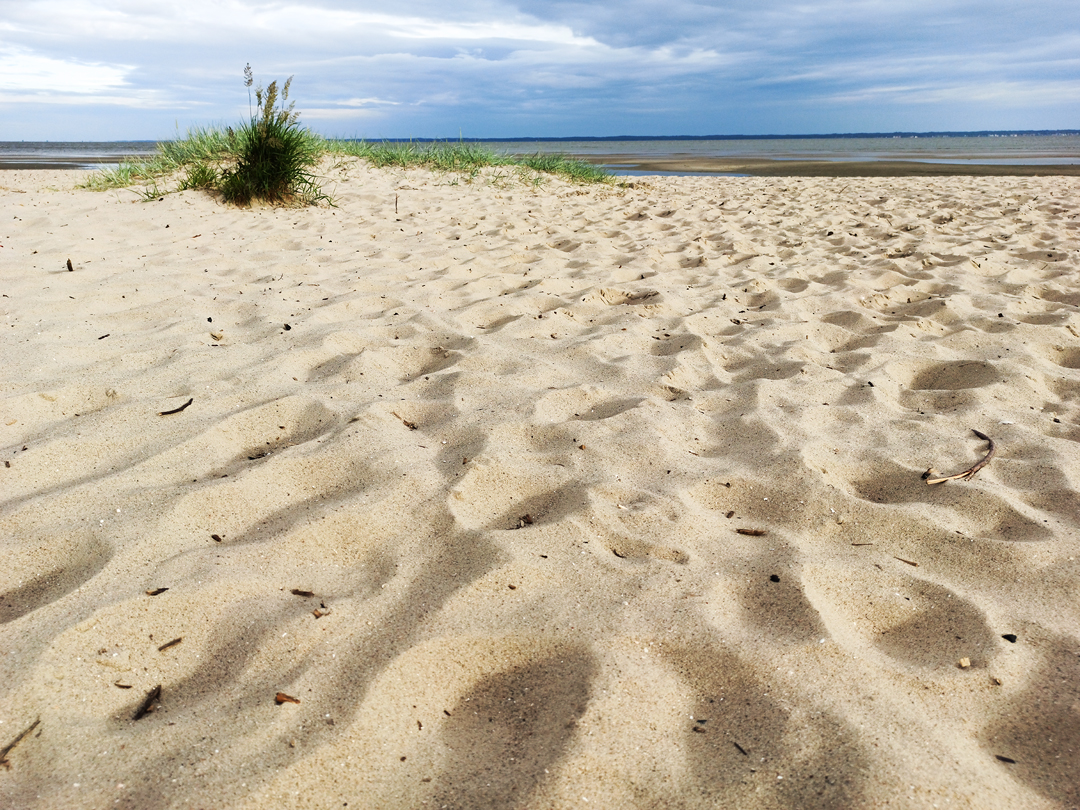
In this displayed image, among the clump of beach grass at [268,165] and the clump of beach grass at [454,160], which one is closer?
the clump of beach grass at [268,165]

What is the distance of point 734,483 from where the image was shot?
6.04 ft

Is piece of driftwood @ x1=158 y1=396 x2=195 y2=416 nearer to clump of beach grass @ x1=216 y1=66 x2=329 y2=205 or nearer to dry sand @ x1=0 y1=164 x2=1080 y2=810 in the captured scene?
dry sand @ x1=0 y1=164 x2=1080 y2=810

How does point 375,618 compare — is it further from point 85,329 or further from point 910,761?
point 85,329

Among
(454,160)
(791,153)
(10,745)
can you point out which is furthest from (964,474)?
(791,153)

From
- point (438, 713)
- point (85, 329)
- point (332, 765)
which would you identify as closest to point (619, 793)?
point (438, 713)

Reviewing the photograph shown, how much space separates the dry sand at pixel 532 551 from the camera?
106 centimetres

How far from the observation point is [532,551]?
153 cm

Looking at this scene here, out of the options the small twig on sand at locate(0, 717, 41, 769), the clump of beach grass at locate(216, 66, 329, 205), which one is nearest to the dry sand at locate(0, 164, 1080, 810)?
the small twig on sand at locate(0, 717, 41, 769)

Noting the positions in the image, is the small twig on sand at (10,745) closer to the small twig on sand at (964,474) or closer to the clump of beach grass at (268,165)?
the small twig on sand at (964,474)

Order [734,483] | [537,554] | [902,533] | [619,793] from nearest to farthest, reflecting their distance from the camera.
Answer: [619,793], [537,554], [902,533], [734,483]

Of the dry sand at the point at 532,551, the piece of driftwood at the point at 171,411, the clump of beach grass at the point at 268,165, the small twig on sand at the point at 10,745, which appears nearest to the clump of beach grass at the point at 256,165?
the clump of beach grass at the point at 268,165

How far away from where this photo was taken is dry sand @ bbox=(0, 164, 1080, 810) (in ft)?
3.47

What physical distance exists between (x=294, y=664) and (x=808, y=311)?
294cm

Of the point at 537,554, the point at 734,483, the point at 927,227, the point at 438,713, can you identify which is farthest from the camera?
the point at 927,227
